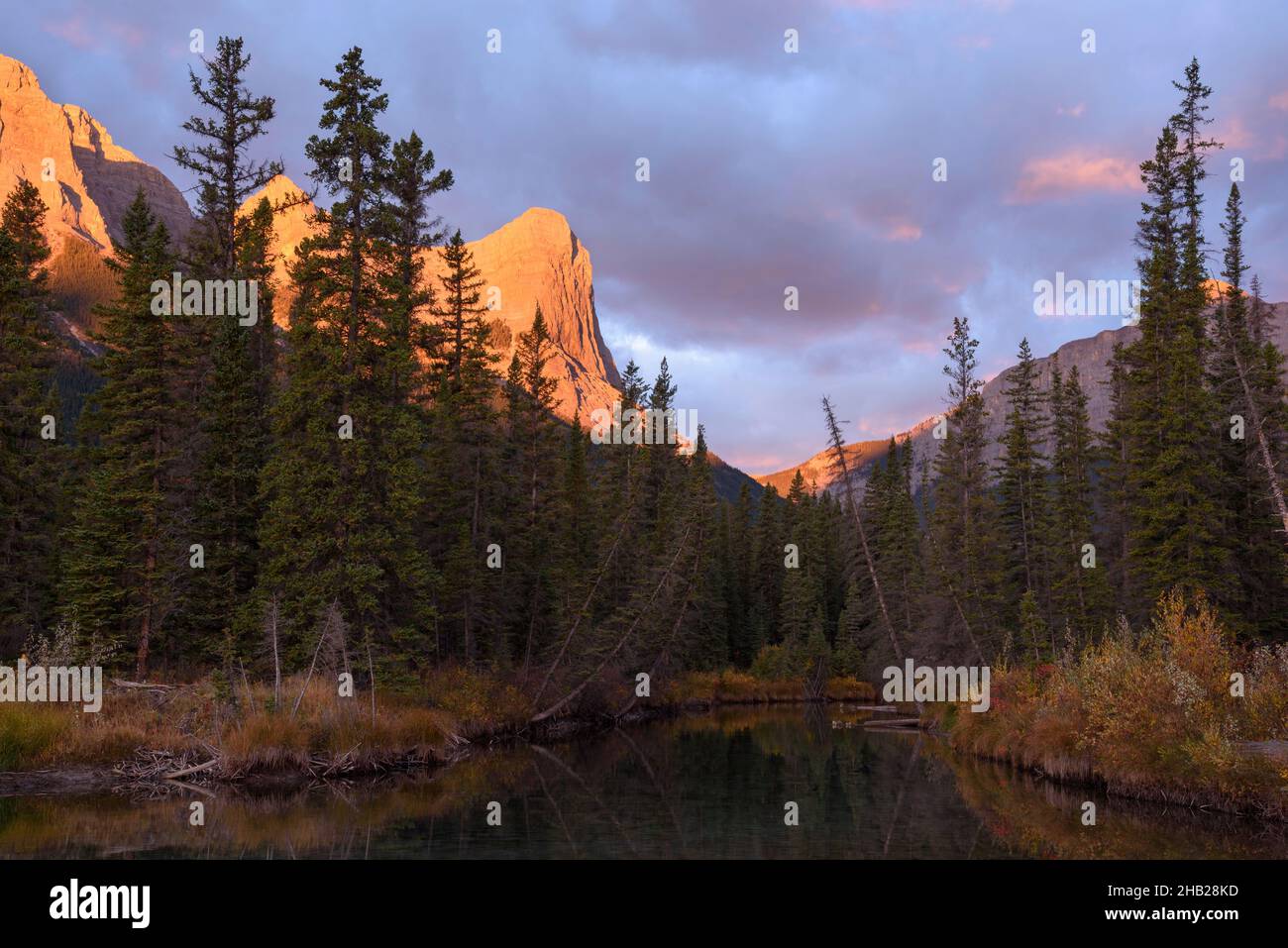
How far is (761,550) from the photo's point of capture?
91312mm

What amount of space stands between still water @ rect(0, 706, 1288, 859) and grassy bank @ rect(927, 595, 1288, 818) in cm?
86

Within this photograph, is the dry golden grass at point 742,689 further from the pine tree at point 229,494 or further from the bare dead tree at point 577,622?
the pine tree at point 229,494

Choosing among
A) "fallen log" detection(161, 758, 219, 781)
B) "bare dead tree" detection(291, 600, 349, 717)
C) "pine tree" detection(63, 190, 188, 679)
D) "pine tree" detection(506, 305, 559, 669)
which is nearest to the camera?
"fallen log" detection(161, 758, 219, 781)

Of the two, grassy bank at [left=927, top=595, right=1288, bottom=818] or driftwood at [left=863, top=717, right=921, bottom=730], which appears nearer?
grassy bank at [left=927, top=595, right=1288, bottom=818]

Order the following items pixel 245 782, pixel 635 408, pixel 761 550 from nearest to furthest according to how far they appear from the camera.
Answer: pixel 245 782 → pixel 635 408 → pixel 761 550

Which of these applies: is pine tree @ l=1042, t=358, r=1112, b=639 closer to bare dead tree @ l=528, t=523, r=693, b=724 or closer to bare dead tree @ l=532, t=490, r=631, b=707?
bare dead tree @ l=528, t=523, r=693, b=724

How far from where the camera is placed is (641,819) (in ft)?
71.4

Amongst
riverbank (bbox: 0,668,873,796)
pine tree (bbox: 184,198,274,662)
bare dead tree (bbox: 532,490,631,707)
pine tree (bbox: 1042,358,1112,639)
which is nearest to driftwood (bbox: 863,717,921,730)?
pine tree (bbox: 1042,358,1112,639)

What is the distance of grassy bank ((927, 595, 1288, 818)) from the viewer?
2048 centimetres

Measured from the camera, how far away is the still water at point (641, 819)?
17.5 metres

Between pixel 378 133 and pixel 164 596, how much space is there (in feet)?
63.2
